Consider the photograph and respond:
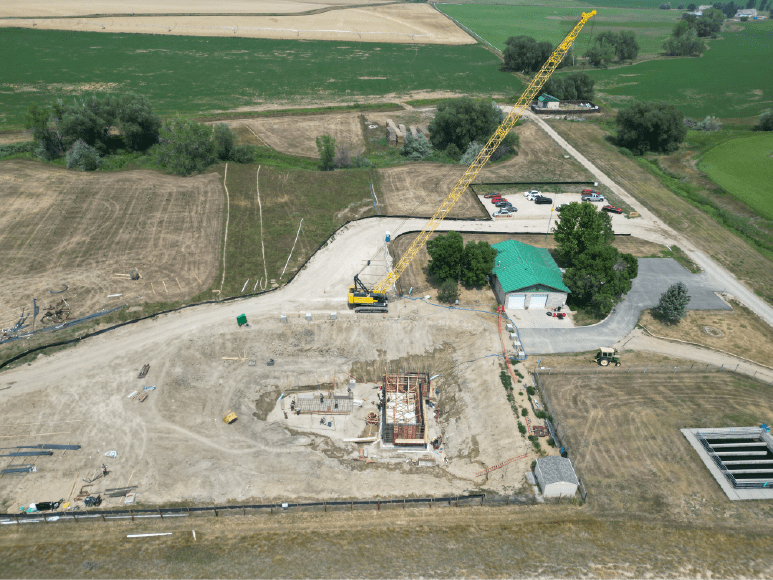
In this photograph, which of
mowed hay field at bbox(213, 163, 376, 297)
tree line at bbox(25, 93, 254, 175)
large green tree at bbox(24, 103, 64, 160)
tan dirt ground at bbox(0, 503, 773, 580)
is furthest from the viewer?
large green tree at bbox(24, 103, 64, 160)

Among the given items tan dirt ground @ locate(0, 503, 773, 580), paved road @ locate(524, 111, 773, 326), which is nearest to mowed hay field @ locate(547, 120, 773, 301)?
paved road @ locate(524, 111, 773, 326)

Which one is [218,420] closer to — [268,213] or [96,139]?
[268,213]

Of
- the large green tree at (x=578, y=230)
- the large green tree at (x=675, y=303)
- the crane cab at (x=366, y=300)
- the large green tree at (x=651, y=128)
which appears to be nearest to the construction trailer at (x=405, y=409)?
the crane cab at (x=366, y=300)

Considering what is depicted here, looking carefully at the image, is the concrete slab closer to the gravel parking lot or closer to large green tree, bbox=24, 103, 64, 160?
the gravel parking lot

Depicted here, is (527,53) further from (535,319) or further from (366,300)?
(366,300)

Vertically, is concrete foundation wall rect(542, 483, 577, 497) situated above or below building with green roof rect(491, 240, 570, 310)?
below

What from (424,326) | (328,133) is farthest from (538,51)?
(424,326)

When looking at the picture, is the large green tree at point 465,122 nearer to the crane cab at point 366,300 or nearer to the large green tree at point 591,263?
the large green tree at point 591,263
